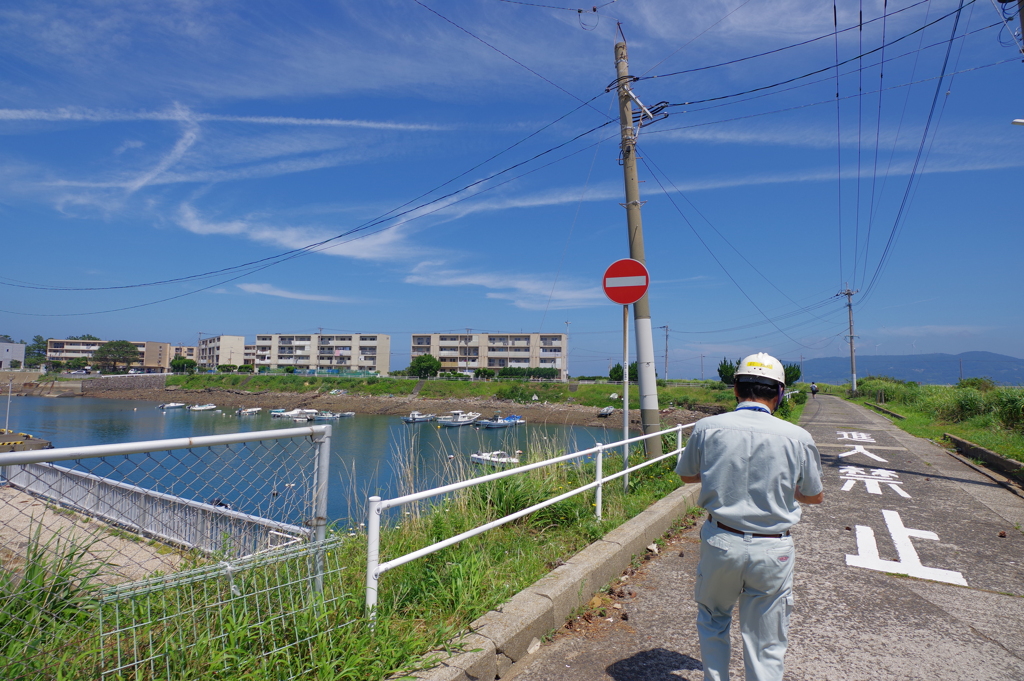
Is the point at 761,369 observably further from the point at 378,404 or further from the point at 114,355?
the point at 114,355

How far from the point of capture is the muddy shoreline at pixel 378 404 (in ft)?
206

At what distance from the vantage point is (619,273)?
21.5 ft

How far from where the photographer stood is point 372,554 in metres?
2.70

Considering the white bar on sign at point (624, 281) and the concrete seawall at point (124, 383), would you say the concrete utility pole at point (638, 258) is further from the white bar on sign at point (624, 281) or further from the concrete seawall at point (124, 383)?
the concrete seawall at point (124, 383)

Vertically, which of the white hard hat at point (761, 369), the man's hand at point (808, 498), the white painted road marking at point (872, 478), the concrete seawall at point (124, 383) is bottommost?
the concrete seawall at point (124, 383)

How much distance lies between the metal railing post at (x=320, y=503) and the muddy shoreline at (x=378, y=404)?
55325mm

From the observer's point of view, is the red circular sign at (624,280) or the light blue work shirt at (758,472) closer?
the light blue work shirt at (758,472)

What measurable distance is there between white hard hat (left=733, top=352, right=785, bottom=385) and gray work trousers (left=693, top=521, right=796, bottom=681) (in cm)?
66

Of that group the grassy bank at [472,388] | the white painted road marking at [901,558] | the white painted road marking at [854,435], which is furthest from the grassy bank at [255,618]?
the grassy bank at [472,388]

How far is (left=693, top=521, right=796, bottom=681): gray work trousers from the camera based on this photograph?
2281 mm

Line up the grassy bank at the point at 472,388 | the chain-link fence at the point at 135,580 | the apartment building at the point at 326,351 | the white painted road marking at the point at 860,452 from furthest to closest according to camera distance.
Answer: the apartment building at the point at 326,351
the grassy bank at the point at 472,388
the white painted road marking at the point at 860,452
the chain-link fence at the point at 135,580

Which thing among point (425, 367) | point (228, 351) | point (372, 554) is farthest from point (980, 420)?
point (228, 351)

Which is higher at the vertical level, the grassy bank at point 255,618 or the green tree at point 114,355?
the green tree at point 114,355

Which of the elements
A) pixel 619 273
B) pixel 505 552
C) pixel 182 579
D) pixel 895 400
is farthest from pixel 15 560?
pixel 895 400
